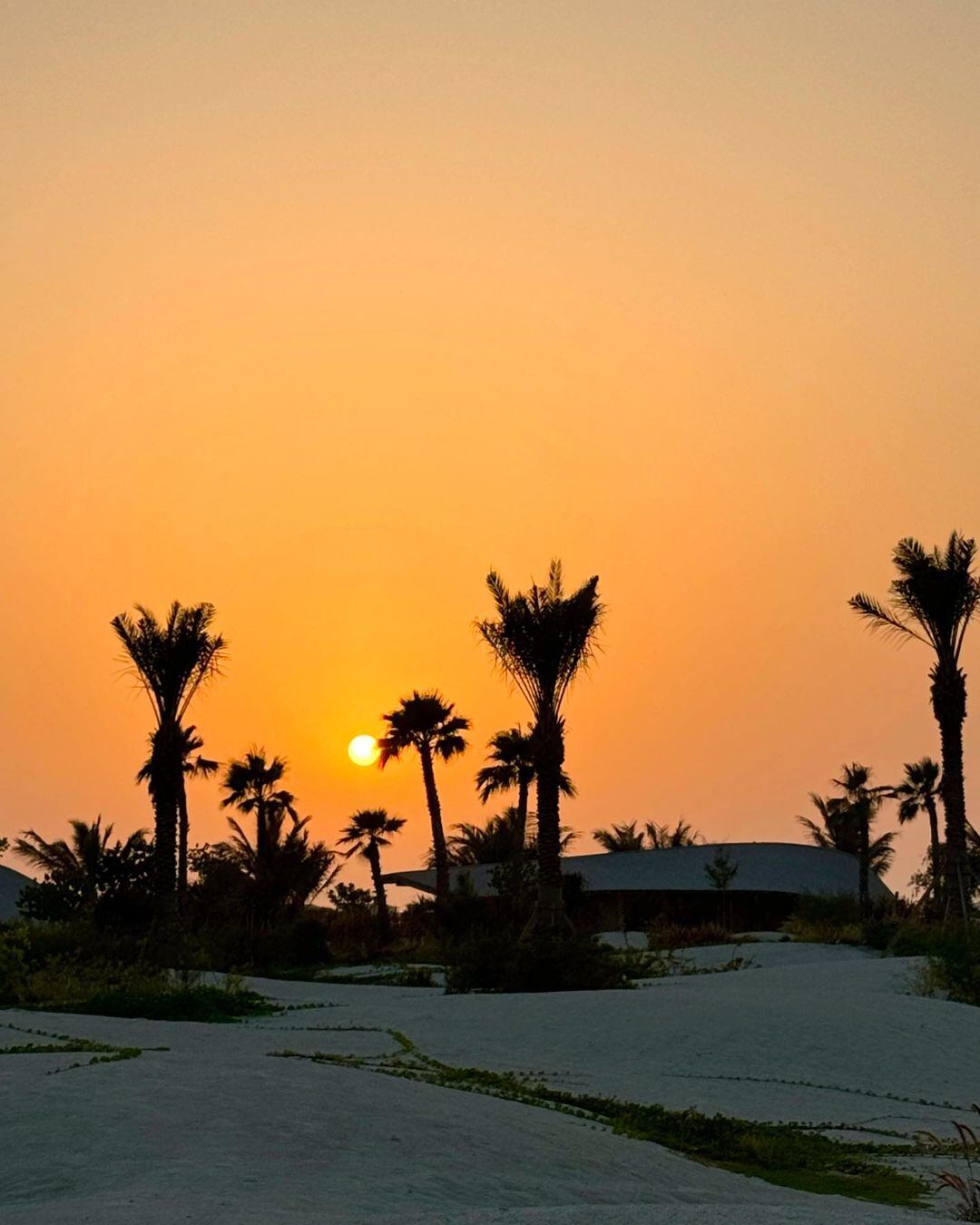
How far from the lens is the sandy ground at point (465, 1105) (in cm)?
880

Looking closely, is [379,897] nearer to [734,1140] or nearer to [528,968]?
[528,968]

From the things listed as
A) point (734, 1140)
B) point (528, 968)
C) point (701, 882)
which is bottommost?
point (734, 1140)

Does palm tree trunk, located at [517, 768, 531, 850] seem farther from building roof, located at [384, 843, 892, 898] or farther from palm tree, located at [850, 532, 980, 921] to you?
palm tree, located at [850, 532, 980, 921]

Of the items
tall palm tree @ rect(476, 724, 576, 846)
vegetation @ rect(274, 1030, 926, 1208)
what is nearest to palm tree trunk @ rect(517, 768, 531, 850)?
tall palm tree @ rect(476, 724, 576, 846)

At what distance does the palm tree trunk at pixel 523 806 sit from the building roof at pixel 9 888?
20573 mm

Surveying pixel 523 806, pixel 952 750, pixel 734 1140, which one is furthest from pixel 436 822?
pixel 734 1140

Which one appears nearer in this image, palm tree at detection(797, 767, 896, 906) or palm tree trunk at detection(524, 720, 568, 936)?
palm tree trunk at detection(524, 720, 568, 936)

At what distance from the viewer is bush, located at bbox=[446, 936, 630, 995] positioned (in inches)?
1073

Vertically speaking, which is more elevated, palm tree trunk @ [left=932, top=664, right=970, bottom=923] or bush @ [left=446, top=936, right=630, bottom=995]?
Answer: palm tree trunk @ [left=932, top=664, right=970, bottom=923]

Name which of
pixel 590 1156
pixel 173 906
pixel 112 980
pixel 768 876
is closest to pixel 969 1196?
pixel 590 1156

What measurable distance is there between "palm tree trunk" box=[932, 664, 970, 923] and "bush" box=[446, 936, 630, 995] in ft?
32.8

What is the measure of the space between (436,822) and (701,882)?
1180 cm

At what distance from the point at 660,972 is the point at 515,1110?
1890 centimetres

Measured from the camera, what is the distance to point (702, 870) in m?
58.3
